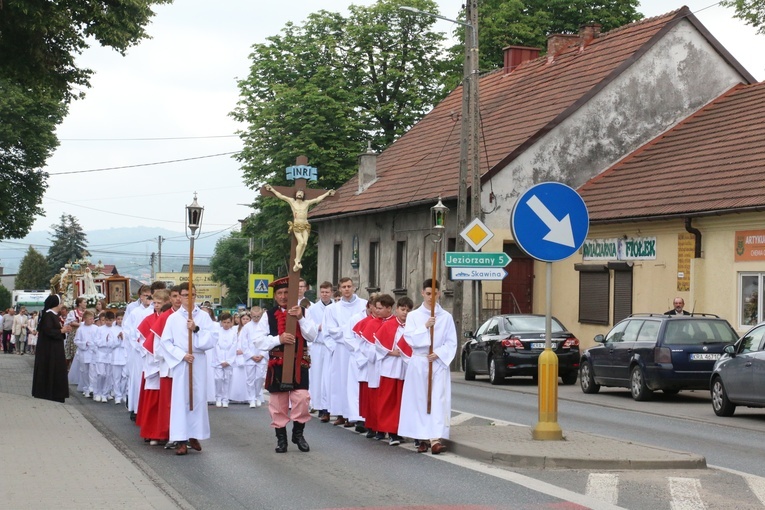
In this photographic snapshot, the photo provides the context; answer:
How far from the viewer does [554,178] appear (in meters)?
38.3

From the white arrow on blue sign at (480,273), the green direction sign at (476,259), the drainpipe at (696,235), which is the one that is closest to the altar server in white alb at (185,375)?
the green direction sign at (476,259)

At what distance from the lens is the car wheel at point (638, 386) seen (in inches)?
900

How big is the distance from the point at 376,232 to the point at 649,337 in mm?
24210

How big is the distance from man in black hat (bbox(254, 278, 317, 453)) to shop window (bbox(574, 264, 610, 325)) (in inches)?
824

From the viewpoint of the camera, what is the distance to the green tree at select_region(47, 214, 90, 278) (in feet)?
408

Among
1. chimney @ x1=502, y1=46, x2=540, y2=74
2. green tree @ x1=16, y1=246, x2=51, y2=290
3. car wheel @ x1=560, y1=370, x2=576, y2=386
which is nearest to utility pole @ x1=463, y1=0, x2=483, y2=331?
car wheel @ x1=560, y1=370, x2=576, y2=386

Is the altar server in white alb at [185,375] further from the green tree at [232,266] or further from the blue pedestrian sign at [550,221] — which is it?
the green tree at [232,266]

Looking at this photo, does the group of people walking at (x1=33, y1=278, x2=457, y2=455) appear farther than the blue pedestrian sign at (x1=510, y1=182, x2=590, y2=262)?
No

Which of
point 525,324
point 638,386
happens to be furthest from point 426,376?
point 525,324

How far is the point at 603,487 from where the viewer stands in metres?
11.0

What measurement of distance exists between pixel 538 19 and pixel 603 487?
41.7m

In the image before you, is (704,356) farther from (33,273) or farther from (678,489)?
(33,273)

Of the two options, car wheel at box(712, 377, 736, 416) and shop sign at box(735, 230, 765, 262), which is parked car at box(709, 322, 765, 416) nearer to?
car wheel at box(712, 377, 736, 416)

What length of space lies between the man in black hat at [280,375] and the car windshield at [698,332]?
33.6ft
